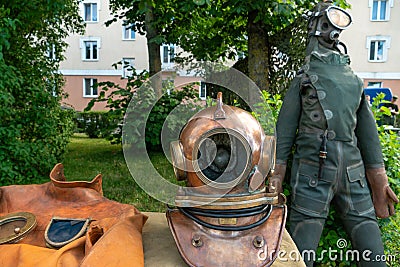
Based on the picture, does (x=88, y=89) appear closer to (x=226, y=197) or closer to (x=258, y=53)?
(x=258, y=53)

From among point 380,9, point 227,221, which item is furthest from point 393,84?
point 227,221

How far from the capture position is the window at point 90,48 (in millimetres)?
22906

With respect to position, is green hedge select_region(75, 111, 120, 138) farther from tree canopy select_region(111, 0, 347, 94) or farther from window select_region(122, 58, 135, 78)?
tree canopy select_region(111, 0, 347, 94)

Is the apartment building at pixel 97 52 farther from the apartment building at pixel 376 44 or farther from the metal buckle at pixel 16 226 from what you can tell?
the metal buckle at pixel 16 226

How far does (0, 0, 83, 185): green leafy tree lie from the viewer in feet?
14.8

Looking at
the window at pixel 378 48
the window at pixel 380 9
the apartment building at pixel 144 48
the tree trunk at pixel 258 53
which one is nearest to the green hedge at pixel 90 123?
the apartment building at pixel 144 48

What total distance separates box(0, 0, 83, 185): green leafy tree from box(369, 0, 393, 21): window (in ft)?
59.3

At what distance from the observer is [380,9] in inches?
821

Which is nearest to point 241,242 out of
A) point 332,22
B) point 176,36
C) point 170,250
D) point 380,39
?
point 170,250

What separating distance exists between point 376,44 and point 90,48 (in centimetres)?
1549

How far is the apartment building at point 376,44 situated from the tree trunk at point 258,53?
16595 mm

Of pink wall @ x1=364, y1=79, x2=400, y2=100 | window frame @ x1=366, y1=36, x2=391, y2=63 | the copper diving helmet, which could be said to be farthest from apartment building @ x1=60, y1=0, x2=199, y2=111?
the copper diving helmet

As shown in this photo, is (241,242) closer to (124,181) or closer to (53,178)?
(53,178)

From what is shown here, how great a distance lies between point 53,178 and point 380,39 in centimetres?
2167
